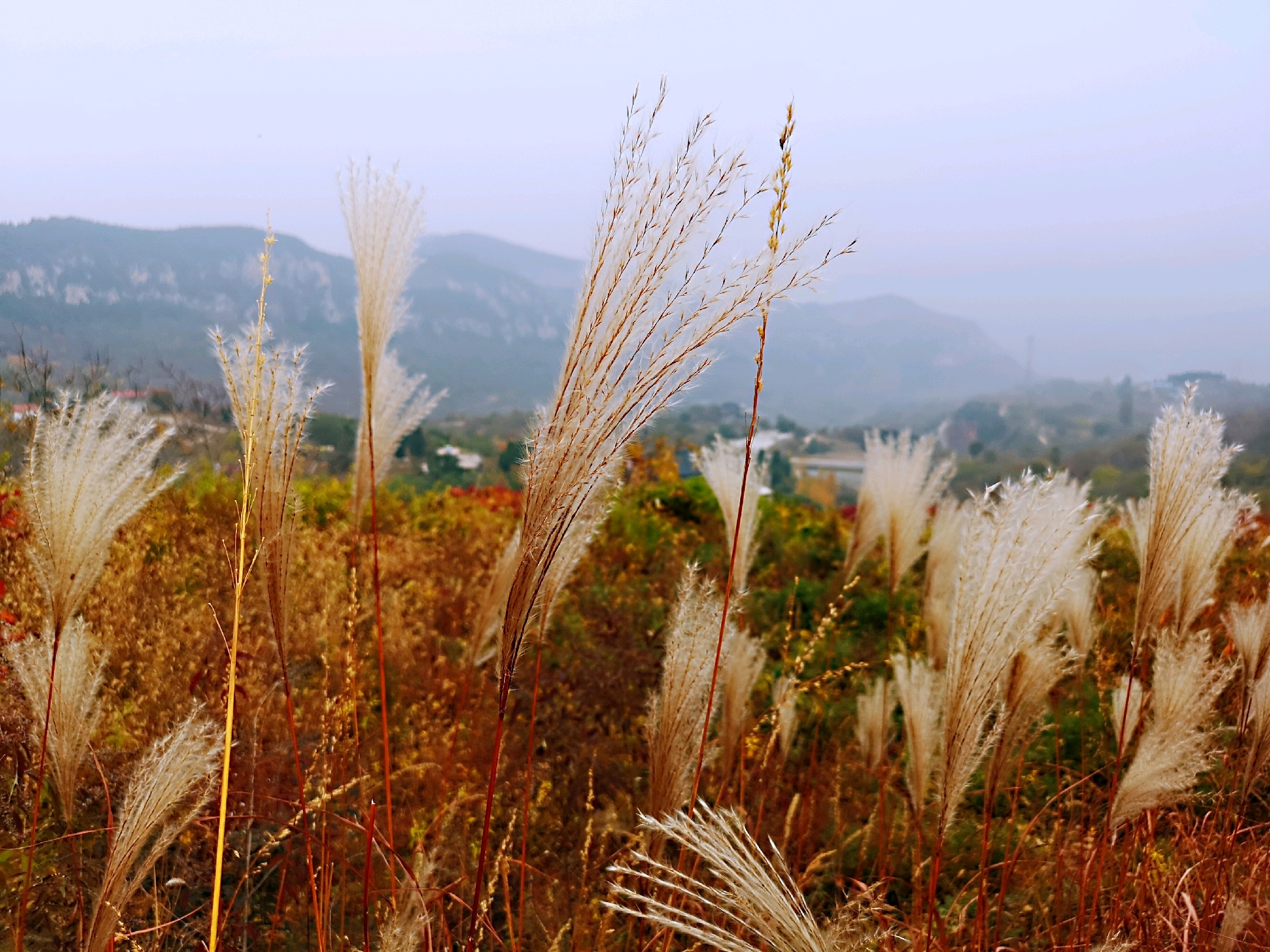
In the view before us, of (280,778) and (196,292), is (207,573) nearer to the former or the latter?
(280,778)

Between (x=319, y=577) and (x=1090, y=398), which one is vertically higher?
(x=1090, y=398)

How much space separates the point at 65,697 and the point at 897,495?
116 inches

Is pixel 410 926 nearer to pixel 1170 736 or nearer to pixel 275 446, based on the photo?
pixel 275 446

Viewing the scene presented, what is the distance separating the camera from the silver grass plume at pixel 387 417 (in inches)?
76.7

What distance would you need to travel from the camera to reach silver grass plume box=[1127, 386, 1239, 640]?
66.4 inches

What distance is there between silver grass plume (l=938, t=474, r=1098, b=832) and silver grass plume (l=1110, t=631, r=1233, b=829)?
77cm

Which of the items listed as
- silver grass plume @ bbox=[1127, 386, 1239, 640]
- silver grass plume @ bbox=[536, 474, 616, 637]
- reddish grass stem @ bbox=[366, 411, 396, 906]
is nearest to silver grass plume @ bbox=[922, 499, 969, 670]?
silver grass plume @ bbox=[1127, 386, 1239, 640]

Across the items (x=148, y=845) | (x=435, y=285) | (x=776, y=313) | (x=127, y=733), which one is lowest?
(x=148, y=845)

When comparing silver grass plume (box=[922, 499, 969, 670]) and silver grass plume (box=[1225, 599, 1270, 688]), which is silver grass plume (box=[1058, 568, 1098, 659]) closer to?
silver grass plume (box=[922, 499, 969, 670])

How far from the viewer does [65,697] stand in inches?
55.1

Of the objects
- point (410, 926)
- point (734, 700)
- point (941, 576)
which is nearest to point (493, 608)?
point (734, 700)

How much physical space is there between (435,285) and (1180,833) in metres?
82.3

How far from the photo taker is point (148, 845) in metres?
2.09

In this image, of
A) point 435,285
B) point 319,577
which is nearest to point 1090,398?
point 319,577
